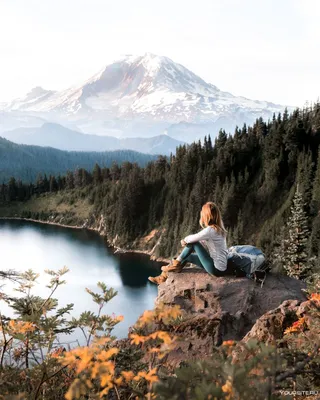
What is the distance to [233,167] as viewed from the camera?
310ft

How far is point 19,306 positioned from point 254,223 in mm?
80157

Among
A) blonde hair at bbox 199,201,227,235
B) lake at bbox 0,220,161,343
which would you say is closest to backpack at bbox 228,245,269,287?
blonde hair at bbox 199,201,227,235

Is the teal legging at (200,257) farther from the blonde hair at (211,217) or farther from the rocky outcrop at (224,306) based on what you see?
the blonde hair at (211,217)

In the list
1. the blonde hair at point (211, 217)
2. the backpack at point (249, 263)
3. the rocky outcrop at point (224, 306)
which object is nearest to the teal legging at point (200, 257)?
the rocky outcrop at point (224, 306)

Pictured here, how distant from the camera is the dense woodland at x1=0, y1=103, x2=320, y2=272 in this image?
245 ft

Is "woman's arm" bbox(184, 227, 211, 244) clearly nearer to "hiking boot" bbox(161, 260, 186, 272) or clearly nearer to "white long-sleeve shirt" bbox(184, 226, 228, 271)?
"white long-sleeve shirt" bbox(184, 226, 228, 271)

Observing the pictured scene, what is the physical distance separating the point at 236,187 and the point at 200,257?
7976cm

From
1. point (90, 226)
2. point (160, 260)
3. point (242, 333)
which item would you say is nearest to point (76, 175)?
point (90, 226)

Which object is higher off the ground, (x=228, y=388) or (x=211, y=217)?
(x=228, y=388)

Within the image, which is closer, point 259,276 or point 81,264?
point 259,276

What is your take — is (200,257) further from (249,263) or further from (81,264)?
(81,264)

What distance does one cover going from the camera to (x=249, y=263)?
29.1ft

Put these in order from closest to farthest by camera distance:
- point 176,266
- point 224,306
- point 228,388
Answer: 1. point 228,388
2. point 224,306
3. point 176,266

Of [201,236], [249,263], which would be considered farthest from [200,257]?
[249,263]
